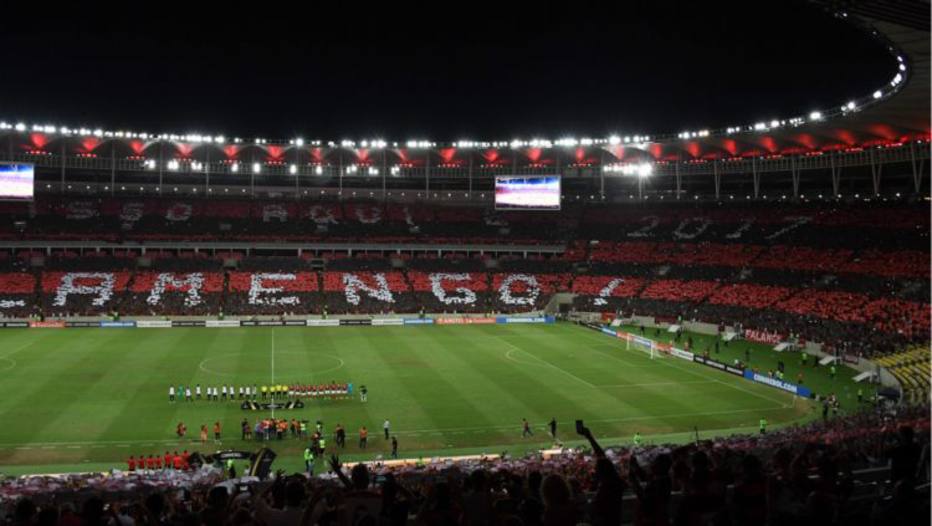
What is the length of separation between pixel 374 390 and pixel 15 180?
49.5 m

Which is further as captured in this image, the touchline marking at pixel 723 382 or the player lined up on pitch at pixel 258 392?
the touchline marking at pixel 723 382

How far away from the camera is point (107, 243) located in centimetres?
7675

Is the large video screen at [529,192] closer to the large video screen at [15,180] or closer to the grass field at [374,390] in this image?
the grass field at [374,390]

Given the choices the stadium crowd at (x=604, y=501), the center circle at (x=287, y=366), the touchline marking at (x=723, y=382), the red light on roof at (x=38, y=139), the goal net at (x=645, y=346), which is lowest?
the touchline marking at (x=723, y=382)

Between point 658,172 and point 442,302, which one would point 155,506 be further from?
point 658,172

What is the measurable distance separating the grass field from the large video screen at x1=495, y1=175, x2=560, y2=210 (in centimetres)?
2235

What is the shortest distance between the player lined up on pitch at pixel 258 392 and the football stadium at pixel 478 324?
22 cm

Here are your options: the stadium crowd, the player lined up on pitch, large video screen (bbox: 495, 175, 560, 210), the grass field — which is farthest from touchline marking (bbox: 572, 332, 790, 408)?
large video screen (bbox: 495, 175, 560, 210)

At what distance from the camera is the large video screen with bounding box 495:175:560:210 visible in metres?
77.1

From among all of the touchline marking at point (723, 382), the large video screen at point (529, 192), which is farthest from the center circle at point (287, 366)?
the large video screen at point (529, 192)

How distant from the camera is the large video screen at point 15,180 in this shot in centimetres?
6825

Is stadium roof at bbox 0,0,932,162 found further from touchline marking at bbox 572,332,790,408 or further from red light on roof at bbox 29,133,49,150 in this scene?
touchline marking at bbox 572,332,790,408

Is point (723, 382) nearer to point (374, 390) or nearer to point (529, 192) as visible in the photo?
point (374, 390)

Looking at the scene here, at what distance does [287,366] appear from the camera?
146 ft
